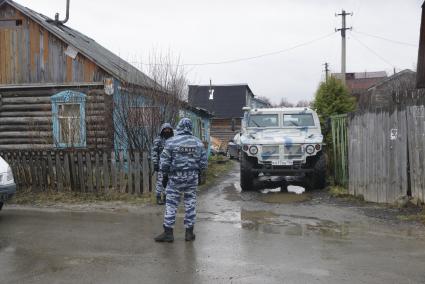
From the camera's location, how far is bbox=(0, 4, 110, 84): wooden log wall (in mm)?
14547

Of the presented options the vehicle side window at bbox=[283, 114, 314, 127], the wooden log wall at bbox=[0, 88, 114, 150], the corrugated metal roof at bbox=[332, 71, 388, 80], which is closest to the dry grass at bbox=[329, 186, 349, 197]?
the vehicle side window at bbox=[283, 114, 314, 127]

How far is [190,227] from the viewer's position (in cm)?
655

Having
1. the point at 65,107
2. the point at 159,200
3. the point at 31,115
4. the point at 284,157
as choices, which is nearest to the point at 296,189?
the point at 284,157

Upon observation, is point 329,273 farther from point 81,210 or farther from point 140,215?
point 81,210

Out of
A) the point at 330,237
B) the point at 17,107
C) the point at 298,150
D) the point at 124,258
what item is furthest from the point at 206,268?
the point at 17,107

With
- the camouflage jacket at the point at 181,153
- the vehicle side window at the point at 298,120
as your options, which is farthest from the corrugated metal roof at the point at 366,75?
the camouflage jacket at the point at 181,153

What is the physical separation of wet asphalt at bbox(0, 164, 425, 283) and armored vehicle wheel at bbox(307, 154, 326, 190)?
1873 millimetres

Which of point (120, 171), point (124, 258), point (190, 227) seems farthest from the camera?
point (120, 171)

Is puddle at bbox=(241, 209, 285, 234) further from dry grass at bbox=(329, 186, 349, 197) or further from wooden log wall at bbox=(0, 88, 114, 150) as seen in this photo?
wooden log wall at bbox=(0, 88, 114, 150)

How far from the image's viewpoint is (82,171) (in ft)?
34.4

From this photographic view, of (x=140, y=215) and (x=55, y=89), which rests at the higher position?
(x=55, y=89)

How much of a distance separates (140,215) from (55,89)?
7887mm

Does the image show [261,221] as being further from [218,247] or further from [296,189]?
[296,189]

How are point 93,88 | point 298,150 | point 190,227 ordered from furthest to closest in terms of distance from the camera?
point 93,88 → point 298,150 → point 190,227
